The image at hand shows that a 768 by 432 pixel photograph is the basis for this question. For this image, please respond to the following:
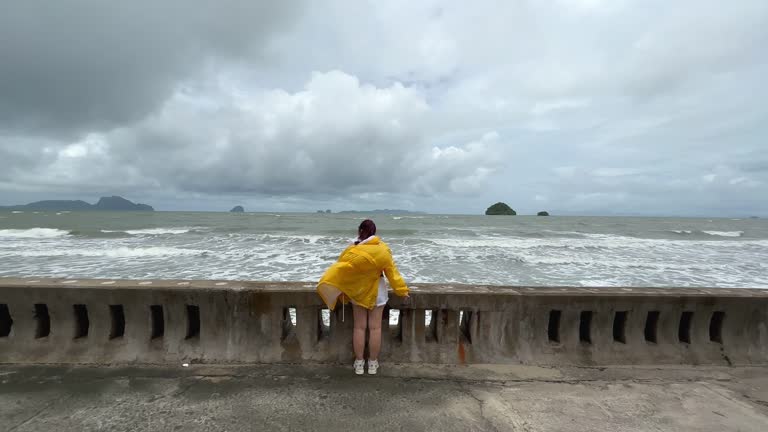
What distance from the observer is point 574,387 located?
307cm

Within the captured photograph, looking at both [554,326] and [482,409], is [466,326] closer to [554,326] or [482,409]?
[554,326]

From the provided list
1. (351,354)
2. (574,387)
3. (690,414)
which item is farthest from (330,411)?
(690,414)

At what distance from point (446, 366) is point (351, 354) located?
3.11ft

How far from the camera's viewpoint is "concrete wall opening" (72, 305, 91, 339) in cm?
346

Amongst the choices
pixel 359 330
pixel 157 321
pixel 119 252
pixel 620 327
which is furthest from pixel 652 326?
pixel 119 252

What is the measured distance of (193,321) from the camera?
3611 millimetres

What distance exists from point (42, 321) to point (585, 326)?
221 inches

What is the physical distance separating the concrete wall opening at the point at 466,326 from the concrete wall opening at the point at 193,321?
9.00 ft

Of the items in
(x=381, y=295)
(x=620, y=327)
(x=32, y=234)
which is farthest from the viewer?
(x=32, y=234)

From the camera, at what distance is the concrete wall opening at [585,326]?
3.67m

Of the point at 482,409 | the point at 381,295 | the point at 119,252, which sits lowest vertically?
the point at 119,252

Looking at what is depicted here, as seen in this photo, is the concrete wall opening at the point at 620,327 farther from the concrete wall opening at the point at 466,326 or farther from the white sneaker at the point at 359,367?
the white sneaker at the point at 359,367

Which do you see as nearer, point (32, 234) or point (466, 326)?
point (466, 326)

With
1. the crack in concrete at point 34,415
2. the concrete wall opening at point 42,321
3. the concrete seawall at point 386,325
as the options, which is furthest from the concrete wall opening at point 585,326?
the concrete wall opening at point 42,321
